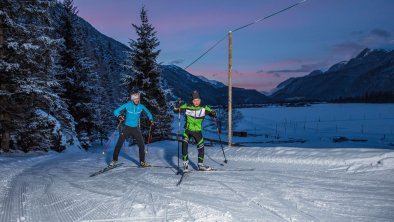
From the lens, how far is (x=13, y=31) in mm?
15281

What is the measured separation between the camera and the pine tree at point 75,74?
27.5 meters

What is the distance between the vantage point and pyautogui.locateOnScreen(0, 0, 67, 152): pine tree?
48.6 feet

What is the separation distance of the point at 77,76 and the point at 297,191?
25697 millimetres

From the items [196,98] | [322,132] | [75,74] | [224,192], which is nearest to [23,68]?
[196,98]

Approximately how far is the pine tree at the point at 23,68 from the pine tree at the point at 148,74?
1080 cm

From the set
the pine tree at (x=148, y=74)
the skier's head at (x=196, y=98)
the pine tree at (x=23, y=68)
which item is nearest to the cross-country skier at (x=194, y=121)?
the skier's head at (x=196, y=98)

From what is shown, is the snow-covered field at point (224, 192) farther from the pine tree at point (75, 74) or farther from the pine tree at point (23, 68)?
the pine tree at point (75, 74)

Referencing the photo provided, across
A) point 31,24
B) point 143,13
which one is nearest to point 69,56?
point 143,13

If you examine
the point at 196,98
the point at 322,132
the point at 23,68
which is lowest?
the point at 322,132

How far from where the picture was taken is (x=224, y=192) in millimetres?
6391

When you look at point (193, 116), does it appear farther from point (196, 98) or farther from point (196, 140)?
point (196, 140)

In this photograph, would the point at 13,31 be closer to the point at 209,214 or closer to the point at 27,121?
the point at 27,121

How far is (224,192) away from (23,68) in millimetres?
13415

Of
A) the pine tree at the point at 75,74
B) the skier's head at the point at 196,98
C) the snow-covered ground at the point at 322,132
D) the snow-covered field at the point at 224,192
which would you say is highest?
the pine tree at the point at 75,74
